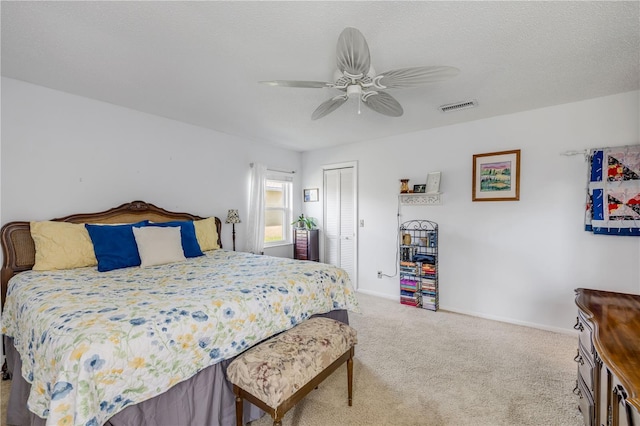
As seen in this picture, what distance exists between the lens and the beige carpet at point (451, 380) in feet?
6.01

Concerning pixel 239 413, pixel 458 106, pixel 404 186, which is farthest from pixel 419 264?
pixel 239 413

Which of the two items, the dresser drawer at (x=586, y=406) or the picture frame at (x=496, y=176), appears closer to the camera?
the dresser drawer at (x=586, y=406)

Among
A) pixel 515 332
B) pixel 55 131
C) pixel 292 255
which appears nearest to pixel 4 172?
pixel 55 131

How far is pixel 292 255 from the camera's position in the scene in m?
5.31

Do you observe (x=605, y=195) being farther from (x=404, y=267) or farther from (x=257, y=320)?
(x=257, y=320)

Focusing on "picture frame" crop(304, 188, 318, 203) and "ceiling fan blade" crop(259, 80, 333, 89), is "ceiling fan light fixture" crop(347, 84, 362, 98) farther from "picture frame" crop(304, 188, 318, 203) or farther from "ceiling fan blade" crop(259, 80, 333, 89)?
"picture frame" crop(304, 188, 318, 203)

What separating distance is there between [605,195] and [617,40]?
1.58 m

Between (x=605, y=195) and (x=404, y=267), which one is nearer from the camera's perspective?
(x=605, y=195)

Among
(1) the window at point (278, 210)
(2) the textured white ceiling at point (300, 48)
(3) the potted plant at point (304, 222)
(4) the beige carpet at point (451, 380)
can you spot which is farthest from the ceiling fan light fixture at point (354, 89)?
(3) the potted plant at point (304, 222)

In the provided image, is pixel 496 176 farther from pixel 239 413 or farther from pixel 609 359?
pixel 239 413

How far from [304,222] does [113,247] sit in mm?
3102

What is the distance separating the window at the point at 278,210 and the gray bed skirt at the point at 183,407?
3.19 metres

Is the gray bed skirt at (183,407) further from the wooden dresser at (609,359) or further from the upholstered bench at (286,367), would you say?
the wooden dresser at (609,359)

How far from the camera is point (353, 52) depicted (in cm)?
156
